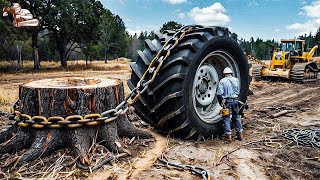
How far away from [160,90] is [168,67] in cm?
37

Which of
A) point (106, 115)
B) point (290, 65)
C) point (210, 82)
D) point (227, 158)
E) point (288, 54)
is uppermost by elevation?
point (288, 54)

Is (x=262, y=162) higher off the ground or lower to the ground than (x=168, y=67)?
lower

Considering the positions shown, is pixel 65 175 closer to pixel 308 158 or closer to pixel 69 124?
pixel 69 124

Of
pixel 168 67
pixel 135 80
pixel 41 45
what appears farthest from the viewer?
pixel 41 45

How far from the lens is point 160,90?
469 cm

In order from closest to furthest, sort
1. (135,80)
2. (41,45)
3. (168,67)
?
(168,67) → (135,80) → (41,45)

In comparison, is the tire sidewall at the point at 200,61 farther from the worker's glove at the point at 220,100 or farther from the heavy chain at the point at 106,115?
the heavy chain at the point at 106,115

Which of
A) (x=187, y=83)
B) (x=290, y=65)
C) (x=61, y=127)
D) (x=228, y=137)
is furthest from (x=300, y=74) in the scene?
(x=61, y=127)

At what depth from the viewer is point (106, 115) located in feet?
13.0

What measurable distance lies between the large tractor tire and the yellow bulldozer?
39.8ft

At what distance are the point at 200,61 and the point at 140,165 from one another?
1932 mm

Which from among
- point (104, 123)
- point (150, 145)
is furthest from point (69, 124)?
point (150, 145)

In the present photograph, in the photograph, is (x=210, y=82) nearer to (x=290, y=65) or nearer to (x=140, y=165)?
(x=140, y=165)

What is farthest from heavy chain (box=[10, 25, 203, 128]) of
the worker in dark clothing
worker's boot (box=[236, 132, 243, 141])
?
worker's boot (box=[236, 132, 243, 141])
